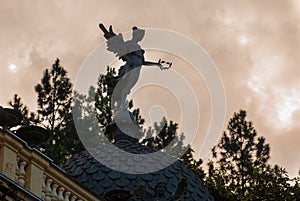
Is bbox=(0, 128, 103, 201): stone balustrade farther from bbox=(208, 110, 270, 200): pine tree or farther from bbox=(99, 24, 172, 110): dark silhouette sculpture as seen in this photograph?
bbox=(208, 110, 270, 200): pine tree

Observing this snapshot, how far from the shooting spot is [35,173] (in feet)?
45.9

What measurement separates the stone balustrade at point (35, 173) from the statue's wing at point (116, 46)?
1006cm

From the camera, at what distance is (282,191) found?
35906mm

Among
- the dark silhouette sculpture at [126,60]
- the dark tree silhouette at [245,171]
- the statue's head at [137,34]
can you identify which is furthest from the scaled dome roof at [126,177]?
the dark tree silhouette at [245,171]

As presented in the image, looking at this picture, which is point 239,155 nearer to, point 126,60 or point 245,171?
point 245,171

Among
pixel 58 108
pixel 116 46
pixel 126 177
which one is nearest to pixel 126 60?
pixel 116 46

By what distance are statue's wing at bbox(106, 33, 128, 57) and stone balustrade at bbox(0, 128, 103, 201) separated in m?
10.1

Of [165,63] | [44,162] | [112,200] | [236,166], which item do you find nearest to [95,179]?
[112,200]

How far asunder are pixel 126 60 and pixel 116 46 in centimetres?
53

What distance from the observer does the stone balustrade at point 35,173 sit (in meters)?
13.3

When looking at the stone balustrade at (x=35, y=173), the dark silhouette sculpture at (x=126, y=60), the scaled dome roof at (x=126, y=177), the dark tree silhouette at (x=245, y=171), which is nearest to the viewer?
the stone balustrade at (x=35, y=173)

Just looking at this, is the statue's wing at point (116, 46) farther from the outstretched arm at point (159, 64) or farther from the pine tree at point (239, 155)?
the pine tree at point (239, 155)

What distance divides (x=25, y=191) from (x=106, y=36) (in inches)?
497

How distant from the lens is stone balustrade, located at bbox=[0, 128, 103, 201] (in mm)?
13344
